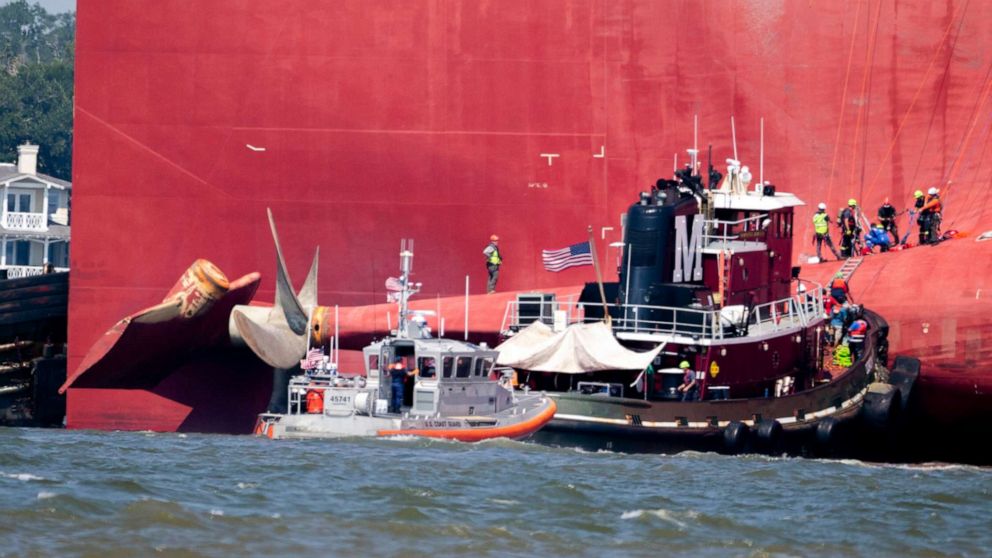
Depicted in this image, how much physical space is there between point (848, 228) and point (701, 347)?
676 centimetres

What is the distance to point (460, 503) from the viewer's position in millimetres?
20016

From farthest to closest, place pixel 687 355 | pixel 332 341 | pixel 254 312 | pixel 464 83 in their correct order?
pixel 464 83
pixel 254 312
pixel 332 341
pixel 687 355

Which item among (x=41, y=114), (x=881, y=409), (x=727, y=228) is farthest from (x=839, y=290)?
(x=41, y=114)

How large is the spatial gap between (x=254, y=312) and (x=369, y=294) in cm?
230

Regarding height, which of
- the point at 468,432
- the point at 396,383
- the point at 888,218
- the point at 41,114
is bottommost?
the point at 468,432

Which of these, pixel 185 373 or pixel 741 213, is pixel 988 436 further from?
pixel 185 373

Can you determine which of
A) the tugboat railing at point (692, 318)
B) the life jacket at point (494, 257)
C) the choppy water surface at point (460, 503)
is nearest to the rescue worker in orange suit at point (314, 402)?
the choppy water surface at point (460, 503)

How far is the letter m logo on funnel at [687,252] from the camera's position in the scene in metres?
26.8

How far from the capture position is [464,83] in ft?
107

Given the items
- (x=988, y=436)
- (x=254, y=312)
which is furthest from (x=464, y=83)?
(x=988, y=436)

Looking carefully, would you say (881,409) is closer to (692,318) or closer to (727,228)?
(692,318)

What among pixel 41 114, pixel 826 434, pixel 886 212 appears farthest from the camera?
pixel 41 114

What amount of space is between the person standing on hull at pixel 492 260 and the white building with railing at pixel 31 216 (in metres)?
26.1

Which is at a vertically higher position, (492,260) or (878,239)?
(878,239)
